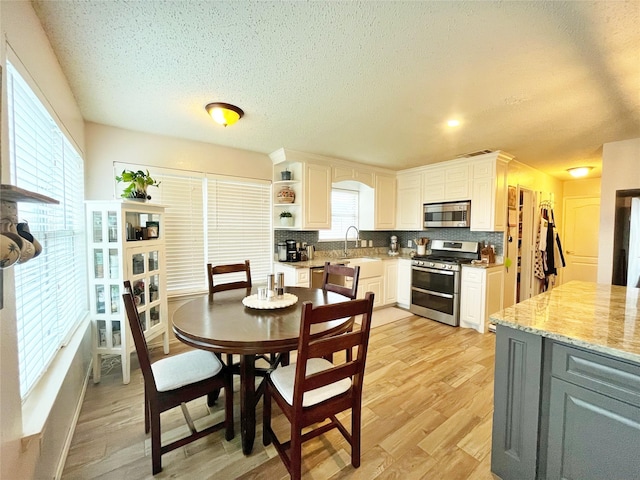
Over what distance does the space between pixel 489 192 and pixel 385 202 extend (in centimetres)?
160

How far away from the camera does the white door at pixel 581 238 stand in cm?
550

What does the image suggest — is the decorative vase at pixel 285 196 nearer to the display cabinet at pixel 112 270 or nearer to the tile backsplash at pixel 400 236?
the tile backsplash at pixel 400 236

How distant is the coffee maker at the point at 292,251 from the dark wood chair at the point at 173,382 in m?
2.21

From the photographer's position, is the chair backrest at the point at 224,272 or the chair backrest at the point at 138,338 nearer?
the chair backrest at the point at 138,338

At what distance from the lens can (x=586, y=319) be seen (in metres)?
1.43

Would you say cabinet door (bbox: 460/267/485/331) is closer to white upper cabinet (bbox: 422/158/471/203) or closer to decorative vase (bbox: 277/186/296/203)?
white upper cabinet (bbox: 422/158/471/203)

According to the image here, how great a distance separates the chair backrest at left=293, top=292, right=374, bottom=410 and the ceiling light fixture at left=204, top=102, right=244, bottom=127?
184 cm

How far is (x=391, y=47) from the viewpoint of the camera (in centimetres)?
155

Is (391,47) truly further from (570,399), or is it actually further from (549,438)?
(549,438)

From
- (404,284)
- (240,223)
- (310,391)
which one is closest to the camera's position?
(310,391)

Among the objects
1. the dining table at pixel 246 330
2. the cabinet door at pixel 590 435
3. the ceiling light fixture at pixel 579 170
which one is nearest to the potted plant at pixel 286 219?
the dining table at pixel 246 330

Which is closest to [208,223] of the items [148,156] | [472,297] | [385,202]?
[148,156]

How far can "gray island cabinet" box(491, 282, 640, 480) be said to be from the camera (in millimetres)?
1130

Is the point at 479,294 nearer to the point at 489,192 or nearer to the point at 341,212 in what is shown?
the point at 489,192
